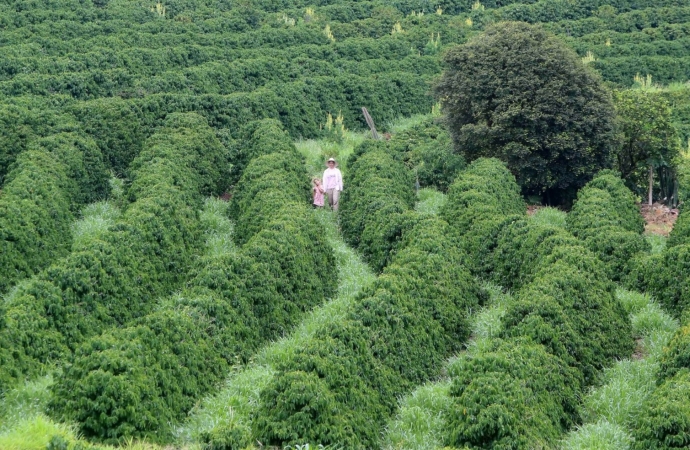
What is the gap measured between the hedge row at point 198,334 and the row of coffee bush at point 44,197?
307 centimetres

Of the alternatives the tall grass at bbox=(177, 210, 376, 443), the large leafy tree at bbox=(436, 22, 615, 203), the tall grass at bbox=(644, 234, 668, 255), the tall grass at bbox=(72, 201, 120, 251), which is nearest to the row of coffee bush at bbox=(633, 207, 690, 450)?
the tall grass at bbox=(644, 234, 668, 255)

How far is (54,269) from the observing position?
16.9m

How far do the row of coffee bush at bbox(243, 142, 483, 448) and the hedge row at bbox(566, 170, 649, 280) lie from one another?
9.98ft

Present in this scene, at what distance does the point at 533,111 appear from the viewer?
2753cm

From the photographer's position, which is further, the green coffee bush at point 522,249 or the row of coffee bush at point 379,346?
the green coffee bush at point 522,249

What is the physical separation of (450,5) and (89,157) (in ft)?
99.8

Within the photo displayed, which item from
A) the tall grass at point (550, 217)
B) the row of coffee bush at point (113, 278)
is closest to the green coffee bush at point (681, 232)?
the tall grass at point (550, 217)

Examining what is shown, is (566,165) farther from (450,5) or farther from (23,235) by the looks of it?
(450,5)

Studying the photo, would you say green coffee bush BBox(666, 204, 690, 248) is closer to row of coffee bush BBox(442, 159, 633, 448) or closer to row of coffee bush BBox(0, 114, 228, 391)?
row of coffee bush BBox(442, 159, 633, 448)

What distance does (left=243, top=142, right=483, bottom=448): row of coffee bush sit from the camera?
1312cm

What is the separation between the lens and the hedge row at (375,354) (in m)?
13.1

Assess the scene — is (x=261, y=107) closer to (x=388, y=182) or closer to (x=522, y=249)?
(x=388, y=182)

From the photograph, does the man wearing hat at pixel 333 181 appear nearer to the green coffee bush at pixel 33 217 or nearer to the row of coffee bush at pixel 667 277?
the green coffee bush at pixel 33 217

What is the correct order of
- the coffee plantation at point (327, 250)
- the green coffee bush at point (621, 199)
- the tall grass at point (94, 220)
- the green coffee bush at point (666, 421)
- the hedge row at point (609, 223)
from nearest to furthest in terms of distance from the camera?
the green coffee bush at point (666, 421)
the coffee plantation at point (327, 250)
the hedge row at point (609, 223)
the tall grass at point (94, 220)
the green coffee bush at point (621, 199)
